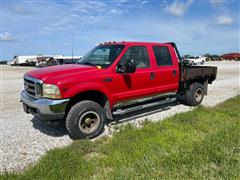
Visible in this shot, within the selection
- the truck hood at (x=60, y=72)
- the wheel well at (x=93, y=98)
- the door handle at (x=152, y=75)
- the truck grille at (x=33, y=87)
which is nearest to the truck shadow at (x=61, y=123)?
the wheel well at (x=93, y=98)

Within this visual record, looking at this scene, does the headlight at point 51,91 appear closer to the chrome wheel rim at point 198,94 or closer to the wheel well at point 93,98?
the wheel well at point 93,98

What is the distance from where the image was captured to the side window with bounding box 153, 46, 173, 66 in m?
6.14

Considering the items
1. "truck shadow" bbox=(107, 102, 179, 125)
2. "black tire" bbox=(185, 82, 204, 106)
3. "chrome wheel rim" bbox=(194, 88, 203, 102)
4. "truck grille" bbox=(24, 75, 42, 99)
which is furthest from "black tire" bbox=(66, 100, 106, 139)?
"chrome wheel rim" bbox=(194, 88, 203, 102)

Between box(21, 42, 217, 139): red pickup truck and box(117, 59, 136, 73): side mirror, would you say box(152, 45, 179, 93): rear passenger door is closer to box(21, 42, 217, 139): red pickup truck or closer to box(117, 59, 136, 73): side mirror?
box(21, 42, 217, 139): red pickup truck

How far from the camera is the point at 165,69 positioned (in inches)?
246

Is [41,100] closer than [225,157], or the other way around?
[225,157]

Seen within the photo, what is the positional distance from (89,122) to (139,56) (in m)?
2.11

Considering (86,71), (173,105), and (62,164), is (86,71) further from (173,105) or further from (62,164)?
(173,105)

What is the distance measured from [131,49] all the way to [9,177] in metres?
3.73

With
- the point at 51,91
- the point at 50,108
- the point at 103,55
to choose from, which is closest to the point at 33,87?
the point at 51,91

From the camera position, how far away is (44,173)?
3.30 metres

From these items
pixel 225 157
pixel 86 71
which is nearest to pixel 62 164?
pixel 86 71

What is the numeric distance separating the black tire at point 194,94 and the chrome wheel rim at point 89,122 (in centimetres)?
369

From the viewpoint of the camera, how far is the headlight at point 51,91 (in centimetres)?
435
